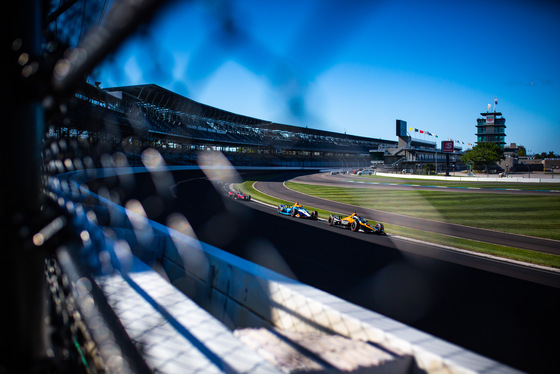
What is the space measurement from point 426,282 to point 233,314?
6463mm

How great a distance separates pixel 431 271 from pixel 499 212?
44.9ft

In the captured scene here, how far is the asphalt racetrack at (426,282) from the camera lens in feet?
18.2

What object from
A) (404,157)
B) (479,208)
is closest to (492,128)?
(404,157)

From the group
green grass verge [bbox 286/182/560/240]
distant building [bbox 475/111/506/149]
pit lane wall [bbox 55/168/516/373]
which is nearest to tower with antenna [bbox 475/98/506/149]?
distant building [bbox 475/111/506/149]

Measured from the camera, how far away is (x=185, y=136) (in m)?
14.9

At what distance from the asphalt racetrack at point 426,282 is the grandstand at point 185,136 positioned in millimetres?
2982

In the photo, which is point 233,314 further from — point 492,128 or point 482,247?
point 492,128

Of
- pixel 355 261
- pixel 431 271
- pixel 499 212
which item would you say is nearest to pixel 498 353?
pixel 431 271

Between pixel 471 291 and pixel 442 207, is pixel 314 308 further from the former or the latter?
pixel 442 207

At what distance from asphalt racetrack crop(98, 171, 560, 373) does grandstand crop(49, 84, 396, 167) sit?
2.98 metres

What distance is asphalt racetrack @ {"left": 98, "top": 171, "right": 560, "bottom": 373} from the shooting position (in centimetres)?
555

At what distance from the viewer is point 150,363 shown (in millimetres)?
1518

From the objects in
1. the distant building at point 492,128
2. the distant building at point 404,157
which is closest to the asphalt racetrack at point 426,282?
the distant building at point 404,157

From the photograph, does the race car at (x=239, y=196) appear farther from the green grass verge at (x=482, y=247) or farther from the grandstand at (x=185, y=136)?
the green grass verge at (x=482, y=247)
